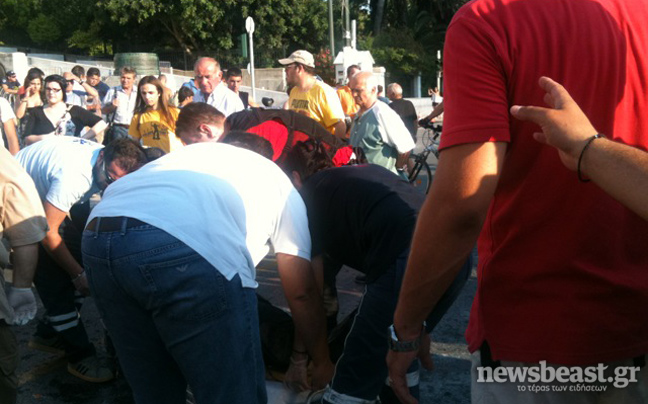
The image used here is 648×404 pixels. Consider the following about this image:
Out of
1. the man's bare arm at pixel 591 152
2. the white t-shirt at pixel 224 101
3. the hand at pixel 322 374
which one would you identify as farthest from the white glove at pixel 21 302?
the white t-shirt at pixel 224 101

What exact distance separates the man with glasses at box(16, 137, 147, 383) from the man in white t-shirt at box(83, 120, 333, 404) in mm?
1381

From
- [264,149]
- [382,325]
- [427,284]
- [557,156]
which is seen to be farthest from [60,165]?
[557,156]

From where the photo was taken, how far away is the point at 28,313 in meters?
2.76

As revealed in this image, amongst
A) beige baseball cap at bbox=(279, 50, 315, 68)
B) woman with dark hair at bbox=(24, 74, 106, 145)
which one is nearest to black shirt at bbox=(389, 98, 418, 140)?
beige baseball cap at bbox=(279, 50, 315, 68)

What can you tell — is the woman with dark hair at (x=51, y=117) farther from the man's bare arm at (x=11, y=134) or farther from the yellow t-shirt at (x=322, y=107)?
the yellow t-shirt at (x=322, y=107)

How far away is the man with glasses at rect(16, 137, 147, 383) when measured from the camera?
145 inches

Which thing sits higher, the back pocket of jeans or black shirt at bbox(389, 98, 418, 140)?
the back pocket of jeans

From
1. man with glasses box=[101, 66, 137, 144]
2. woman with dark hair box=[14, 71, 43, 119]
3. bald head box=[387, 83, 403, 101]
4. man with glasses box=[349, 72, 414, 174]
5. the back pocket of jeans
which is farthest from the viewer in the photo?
bald head box=[387, 83, 403, 101]

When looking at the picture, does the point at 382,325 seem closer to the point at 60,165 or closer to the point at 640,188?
the point at 640,188

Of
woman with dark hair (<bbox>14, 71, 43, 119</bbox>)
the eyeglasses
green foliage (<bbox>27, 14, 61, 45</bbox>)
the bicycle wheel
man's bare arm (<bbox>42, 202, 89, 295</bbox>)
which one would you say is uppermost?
green foliage (<bbox>27, 14, 61, 45</bbox>)

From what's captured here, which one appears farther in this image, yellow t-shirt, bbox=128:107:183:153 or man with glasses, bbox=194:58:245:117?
man with glasses, bbox=194:58:245:117

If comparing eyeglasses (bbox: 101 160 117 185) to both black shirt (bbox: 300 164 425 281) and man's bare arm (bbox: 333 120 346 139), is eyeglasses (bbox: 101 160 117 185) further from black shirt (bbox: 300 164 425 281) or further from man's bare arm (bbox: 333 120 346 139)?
man's bare arm (bbox: 333 120 346 139)

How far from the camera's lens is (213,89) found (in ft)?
22.7

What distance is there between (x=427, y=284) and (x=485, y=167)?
0.32m
